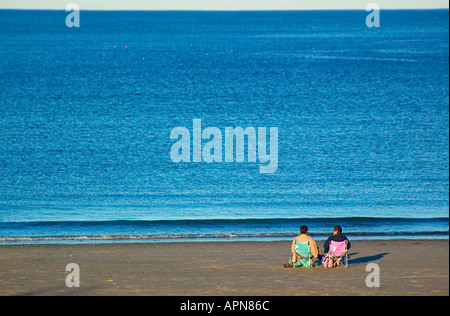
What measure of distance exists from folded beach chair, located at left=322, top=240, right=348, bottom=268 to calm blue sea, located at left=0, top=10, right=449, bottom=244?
493 cm

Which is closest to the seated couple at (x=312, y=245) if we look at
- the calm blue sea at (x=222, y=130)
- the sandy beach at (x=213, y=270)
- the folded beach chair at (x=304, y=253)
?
the folded beach chair at (x=304, y=253)

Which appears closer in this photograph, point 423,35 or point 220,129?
point 220,129

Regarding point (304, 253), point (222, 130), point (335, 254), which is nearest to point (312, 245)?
point (304, 253)

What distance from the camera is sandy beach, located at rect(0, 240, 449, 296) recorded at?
43.7ft

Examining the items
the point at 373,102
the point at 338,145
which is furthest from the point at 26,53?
the point at 338,145

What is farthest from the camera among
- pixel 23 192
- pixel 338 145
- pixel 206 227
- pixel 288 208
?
pixel 338 145

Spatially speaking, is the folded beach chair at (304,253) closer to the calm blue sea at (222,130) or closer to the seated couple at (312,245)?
the seated couple at (312,245)

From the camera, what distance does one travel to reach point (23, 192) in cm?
2978

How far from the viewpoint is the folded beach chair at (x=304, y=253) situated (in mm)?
14852

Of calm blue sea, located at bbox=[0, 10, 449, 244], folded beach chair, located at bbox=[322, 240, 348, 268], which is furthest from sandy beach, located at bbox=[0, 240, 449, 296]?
calm blue sea, located at bbox=[0, 10, 449, 244]

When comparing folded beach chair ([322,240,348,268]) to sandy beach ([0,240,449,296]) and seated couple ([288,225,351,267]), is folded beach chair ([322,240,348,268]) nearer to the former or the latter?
seated couple ([288,225,351,267])

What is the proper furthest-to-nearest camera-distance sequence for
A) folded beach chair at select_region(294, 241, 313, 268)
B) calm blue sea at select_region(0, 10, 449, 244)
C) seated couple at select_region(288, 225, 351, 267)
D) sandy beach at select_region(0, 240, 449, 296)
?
1. calm blue sea at select_region(0, 10, 449, 244)
2. folded beach chair at select_region(294, 241, 313, 268)
3. seated couple at select_region(288, 225, 351, 267)
4. sandy beach at select_region(0, 240, 449, 296)
